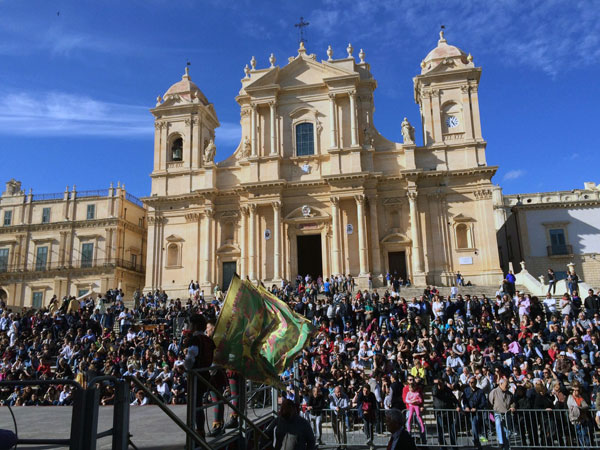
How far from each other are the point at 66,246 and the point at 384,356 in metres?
34.2

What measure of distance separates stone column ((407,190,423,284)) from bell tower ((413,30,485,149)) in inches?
155

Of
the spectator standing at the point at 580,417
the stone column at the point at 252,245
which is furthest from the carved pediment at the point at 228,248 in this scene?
the spectator standing at the point at 580,417

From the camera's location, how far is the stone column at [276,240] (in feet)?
100

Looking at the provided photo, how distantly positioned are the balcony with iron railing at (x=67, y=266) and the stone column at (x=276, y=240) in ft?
49.7

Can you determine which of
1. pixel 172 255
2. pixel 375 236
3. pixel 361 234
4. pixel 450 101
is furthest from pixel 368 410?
pixel 450 101

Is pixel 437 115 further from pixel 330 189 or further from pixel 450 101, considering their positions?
pixel 330 189

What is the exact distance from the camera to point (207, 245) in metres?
32.2

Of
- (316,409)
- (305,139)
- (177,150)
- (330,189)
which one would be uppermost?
(177,150)

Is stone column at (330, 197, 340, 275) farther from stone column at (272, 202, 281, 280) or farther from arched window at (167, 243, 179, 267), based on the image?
arched window at (167, 243, 179, 267)

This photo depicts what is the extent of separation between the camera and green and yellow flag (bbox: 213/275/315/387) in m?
6.18

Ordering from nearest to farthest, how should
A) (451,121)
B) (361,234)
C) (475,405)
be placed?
1. (475,405)
2. (361,234)
3. (451,121)

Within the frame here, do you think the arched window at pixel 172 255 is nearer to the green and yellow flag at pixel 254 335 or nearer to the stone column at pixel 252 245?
the stone column at pixel 252 245

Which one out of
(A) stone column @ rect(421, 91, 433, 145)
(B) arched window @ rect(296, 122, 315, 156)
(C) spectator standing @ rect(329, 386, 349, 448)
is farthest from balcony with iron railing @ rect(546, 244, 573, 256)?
(C) spectator standing @ rect(329, 386, 349, 448)

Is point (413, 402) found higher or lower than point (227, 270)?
lower
